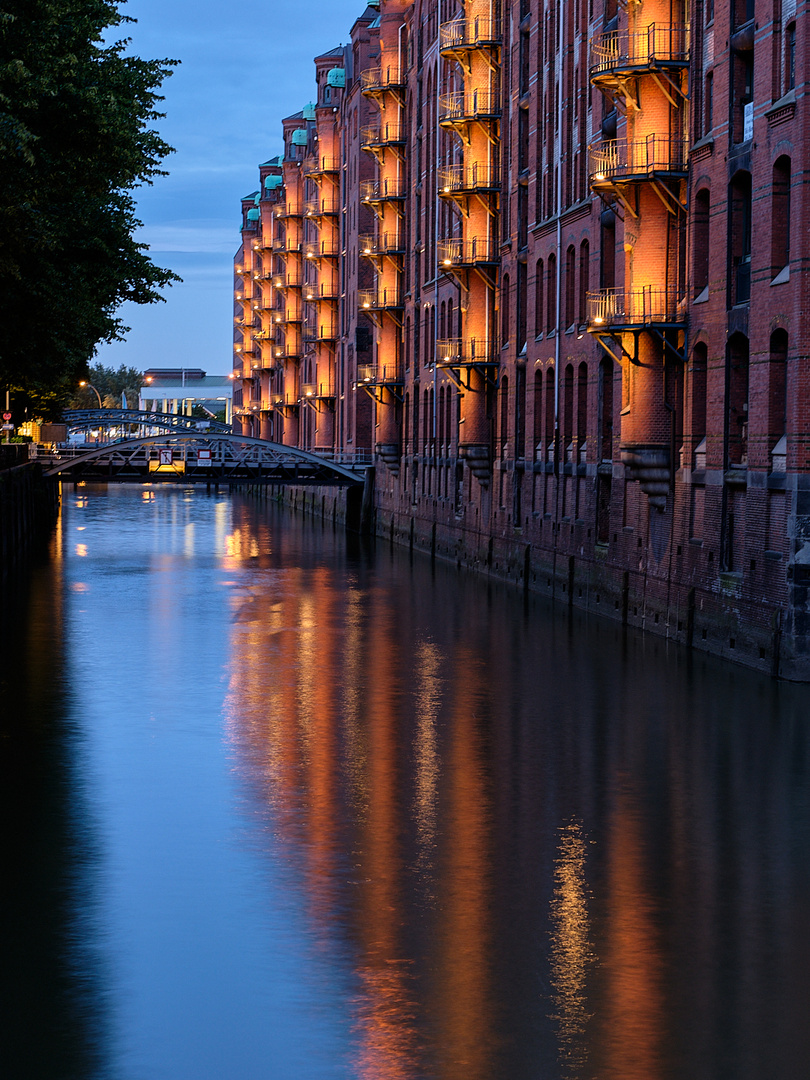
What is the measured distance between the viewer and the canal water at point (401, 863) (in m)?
11.2

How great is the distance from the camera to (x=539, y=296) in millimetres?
47688

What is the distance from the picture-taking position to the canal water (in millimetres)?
11227

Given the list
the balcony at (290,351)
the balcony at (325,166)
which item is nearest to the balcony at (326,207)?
the balcony at (325,166)

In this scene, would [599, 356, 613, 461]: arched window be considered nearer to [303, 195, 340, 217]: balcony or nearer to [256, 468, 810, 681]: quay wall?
[256, 468, 810, 681]: quay wall

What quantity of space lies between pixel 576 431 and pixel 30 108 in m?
18.4

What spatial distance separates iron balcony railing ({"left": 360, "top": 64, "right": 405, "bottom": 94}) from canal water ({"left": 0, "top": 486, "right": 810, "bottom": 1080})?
4295cm

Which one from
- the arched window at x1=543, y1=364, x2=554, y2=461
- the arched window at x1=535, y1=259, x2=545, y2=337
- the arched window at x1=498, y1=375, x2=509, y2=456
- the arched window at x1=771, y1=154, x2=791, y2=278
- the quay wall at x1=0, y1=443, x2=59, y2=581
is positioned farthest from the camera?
the arched window at x1=498, y1=375, x2=509, y2=456

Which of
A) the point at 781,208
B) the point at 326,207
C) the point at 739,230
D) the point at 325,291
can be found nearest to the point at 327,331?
the point at 325,291

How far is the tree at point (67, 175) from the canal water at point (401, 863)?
8.53 meters

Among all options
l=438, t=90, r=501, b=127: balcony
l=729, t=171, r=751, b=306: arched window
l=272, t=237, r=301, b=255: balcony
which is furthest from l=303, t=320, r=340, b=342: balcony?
l=729, t=171, r=751, b=306: arched window

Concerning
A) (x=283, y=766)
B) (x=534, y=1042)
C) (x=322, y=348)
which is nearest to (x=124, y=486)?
(x=322, y=348)

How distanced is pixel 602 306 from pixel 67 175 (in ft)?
44.4

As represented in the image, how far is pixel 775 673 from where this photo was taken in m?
27.3

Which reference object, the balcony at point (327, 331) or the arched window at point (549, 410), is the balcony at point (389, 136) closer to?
the balcony at point (327, 331)
